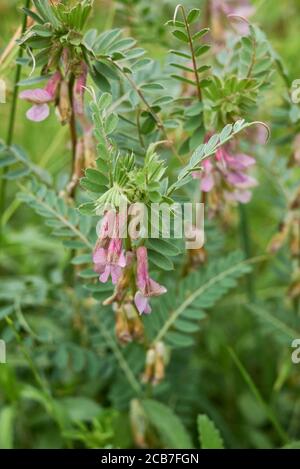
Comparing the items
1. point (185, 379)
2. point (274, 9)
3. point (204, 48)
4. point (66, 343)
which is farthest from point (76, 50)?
point (274, 9)

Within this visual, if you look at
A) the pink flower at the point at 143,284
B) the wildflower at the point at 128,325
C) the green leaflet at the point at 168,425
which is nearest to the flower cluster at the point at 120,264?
the pink flower at the point at 143,284

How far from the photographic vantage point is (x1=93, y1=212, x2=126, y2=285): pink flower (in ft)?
3.02

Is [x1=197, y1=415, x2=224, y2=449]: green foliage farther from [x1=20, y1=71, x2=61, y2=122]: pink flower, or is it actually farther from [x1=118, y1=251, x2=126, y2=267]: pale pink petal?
[x1=20, y1=71, x2=61, y2=122]: pink flower

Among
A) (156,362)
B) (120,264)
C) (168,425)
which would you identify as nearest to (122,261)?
(120,264)

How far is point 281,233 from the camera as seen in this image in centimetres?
145

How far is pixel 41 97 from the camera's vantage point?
1057 mm

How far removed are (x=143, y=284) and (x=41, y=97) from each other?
32 cm

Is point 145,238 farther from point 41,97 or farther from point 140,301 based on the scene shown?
point 41,97

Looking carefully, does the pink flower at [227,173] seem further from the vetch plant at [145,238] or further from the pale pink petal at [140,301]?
the pale pink petal at [140,301]

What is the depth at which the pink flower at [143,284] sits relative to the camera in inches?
38.6

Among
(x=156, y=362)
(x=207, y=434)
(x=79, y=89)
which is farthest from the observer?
(x=156, y=362)

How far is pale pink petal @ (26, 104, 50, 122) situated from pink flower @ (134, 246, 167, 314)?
257 mm

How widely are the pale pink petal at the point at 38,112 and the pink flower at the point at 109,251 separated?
24 centimetres

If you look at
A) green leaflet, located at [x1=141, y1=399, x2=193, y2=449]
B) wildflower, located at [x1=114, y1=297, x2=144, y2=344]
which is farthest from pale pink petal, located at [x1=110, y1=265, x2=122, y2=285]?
green leaflet, located at [x1=141, y1=399, x2=193, y2=449]
